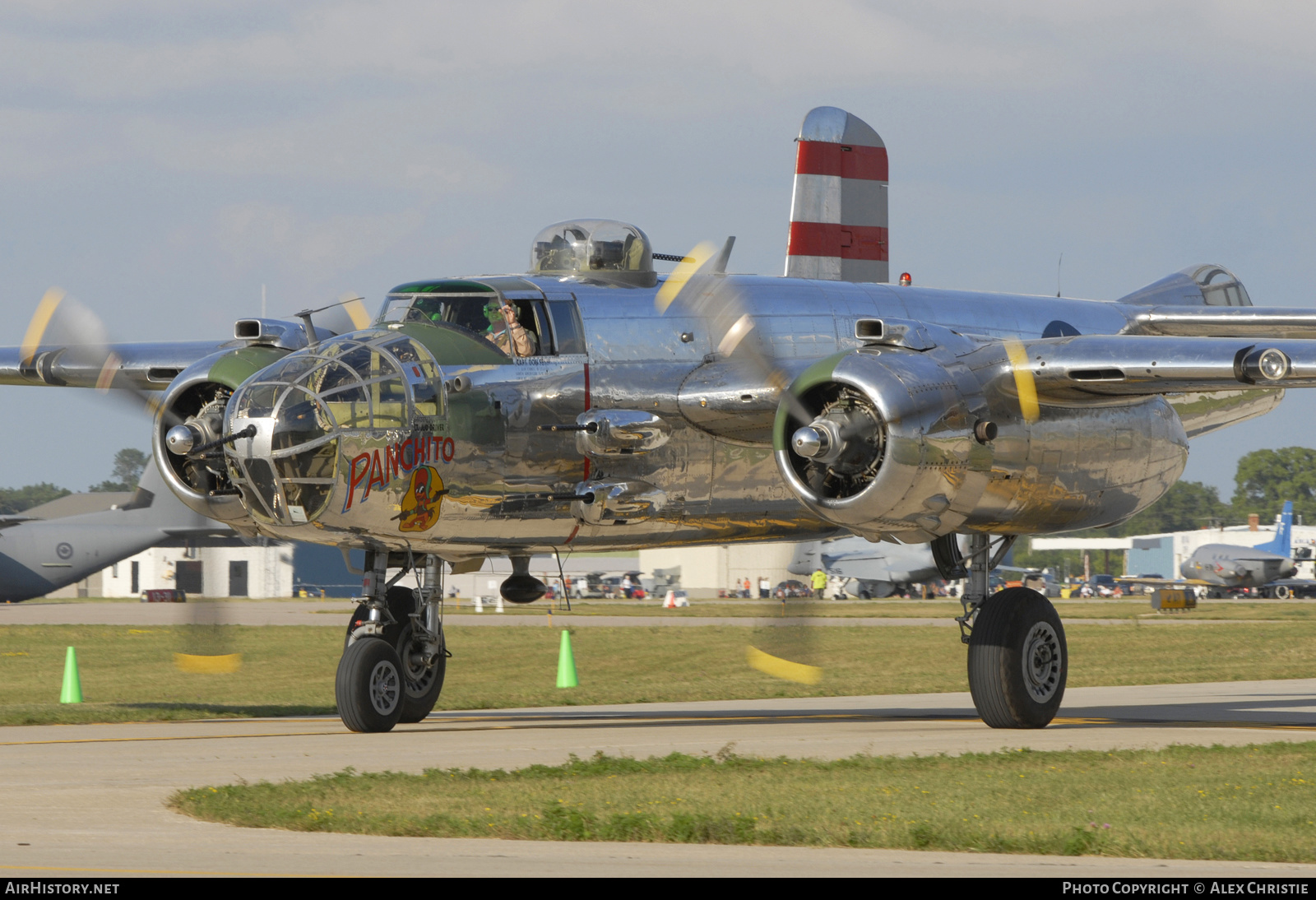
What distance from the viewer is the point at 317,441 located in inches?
575

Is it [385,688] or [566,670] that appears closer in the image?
[385,688]

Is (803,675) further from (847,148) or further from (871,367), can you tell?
(847,148)

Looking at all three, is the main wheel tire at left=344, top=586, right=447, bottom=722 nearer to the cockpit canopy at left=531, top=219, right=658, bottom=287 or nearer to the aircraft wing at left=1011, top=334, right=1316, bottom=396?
the cockpit canopy at left=531, top=219, right=658, bottom=287

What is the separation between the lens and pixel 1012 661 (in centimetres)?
1692

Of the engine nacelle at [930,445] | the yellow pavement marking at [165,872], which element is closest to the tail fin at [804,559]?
the engine nacelle at [930,445]

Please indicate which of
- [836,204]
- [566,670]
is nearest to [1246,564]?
[566,670]

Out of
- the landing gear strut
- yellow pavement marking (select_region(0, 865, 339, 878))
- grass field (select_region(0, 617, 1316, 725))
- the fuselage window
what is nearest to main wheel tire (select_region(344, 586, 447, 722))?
grass field (select_region(0, 617, 1316, 725))

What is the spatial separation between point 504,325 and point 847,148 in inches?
441

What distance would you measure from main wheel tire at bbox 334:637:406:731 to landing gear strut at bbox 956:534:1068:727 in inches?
242

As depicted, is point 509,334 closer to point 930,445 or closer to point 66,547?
point 930,445

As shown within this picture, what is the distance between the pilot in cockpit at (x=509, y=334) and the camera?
16.3m

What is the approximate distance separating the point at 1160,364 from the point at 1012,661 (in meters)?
3.55

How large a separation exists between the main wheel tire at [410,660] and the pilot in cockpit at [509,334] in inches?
121

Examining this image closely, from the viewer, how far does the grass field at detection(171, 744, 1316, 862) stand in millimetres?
9820
